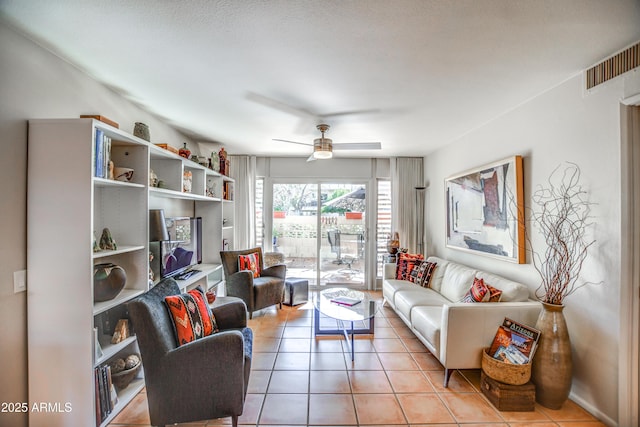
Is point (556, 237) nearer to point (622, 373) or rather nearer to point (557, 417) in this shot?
point (622, 373)

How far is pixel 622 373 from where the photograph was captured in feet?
5.73

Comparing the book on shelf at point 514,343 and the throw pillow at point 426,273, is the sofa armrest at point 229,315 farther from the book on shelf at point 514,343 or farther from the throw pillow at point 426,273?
the throw pillow at point 426,273

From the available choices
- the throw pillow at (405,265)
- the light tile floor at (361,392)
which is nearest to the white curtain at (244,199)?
the light tile floor at (361,392)

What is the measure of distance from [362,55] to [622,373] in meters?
2.61

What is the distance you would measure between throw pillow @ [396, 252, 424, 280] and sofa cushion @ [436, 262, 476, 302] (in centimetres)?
51

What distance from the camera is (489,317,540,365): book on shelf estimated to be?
201 cm

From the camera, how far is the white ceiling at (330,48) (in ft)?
4.67

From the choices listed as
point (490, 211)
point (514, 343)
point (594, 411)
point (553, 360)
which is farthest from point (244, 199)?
point (594, 411)

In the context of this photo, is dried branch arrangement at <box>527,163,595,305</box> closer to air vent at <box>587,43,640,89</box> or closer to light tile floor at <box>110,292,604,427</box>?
air vent at <box>587,43,640,89</box>

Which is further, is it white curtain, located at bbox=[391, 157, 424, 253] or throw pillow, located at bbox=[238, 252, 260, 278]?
white curtain, located at bbox=[391, 157, 424, 253]

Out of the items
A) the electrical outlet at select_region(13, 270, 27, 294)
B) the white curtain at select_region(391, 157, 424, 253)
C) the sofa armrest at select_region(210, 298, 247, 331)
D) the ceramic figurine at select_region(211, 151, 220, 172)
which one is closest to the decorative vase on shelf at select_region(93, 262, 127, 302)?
the electrical outlet at select_region(13, 270, 27, 294)

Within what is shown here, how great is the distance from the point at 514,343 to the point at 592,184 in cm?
128

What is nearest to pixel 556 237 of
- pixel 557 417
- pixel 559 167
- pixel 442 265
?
pixel 559 167

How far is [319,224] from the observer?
509cm
